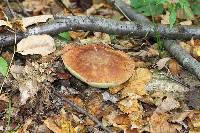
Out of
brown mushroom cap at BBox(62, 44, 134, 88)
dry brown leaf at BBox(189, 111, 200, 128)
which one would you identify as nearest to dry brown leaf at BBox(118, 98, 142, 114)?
brown mushroom cap at BBox(62, 44, 134, 88)

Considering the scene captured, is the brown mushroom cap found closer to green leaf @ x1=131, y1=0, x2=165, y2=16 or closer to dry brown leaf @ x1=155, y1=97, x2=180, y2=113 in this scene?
dry brown leaf @ x1=155, y1=97, x2=180, y2=113

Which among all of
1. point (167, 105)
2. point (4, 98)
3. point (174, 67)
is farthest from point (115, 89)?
point (4, 98)

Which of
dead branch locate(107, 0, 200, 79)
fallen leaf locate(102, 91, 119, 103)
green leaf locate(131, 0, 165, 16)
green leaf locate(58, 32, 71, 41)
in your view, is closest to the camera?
fallen leaf locate(102, 91, 119, 103)

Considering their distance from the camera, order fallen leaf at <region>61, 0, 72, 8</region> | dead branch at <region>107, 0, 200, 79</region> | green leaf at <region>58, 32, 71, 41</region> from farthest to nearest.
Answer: fallen leaf at <region>61, 0, 72, 8</region> → green leaf at <region>58, 32, 71, 41</region> → dead branch at <region>107, 0, 200, 79</region>

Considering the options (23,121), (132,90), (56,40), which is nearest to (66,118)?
(23,121)

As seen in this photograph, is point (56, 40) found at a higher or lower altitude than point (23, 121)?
higher

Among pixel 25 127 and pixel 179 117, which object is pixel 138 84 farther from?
pixel 25 127

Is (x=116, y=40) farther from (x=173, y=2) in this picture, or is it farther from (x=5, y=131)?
(x=5, y=131)

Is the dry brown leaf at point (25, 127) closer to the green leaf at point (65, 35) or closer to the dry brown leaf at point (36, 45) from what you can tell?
the dry brown leaf at point (36, 45)
